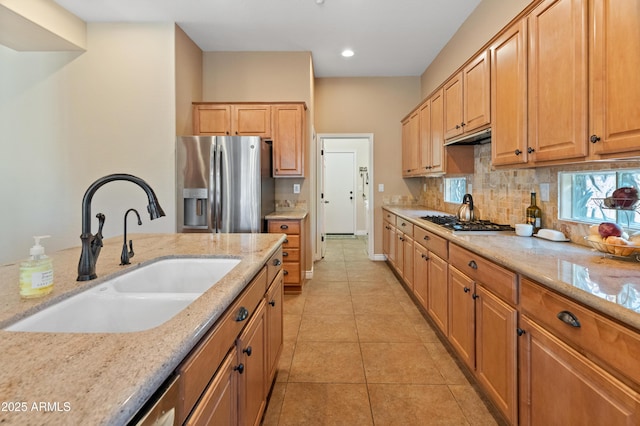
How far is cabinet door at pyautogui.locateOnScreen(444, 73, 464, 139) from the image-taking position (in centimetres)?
275

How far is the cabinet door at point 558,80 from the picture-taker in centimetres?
146

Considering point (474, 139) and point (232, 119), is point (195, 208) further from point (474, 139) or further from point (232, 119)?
point (474, 139)

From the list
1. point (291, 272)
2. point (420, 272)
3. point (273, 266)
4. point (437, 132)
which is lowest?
point (291, 272)

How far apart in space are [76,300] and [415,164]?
12.9ft

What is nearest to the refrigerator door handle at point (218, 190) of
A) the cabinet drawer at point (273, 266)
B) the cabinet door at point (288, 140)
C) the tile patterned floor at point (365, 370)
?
the cabinet door at point (288, 140)

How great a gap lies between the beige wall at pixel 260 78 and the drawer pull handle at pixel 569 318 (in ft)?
10.6

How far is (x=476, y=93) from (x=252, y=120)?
98.3 inches

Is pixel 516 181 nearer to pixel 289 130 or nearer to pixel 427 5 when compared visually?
pixel 427 5

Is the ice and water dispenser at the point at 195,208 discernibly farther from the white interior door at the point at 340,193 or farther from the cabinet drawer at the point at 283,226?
the white interior door at the point at 340,193

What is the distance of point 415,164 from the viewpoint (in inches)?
166

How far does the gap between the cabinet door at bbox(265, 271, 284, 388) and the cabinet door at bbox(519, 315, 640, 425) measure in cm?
117

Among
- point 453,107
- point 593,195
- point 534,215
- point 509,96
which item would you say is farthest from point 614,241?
point 453,107

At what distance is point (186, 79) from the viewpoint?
12.0 ft

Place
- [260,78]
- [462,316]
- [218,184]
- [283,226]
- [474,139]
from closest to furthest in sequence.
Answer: [462,316]
[474,139]
[218,184]
[283,226]
[260,78]
